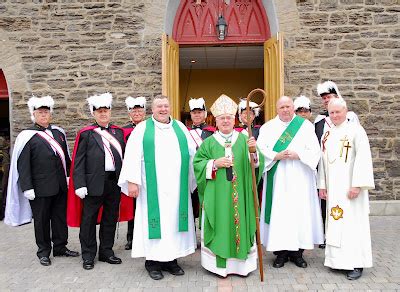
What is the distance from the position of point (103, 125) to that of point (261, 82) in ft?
32.5

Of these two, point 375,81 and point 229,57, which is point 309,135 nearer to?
point 375,81

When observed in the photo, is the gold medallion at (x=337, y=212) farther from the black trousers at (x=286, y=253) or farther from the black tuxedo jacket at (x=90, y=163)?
the black tuxedo jacket at (x=90, y=163)

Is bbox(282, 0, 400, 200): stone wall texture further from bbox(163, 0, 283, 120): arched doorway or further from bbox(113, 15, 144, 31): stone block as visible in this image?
bbox(113, 15, 144, 31): stone block

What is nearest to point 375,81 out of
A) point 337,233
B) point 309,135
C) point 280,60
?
point 280,60

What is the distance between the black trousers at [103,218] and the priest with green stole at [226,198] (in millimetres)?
1134

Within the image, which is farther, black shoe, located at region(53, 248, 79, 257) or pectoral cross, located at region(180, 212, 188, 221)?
black shoe, located at region(53, 248, 79, 257)

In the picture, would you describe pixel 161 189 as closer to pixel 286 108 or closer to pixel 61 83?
pixel 286 108

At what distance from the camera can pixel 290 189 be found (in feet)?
15.2

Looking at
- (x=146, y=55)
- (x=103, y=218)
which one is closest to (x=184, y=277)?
(x=103, y=218)

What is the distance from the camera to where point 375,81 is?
25.1 feet

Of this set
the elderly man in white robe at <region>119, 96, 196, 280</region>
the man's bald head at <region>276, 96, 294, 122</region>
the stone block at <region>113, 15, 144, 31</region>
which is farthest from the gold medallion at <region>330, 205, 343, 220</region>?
the stone block at <region>113, 15, 144, 31</region>

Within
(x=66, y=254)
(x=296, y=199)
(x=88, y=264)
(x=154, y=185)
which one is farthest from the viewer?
(x=66, y=254)

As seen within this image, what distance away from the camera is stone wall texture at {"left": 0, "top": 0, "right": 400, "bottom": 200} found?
25.0 ft

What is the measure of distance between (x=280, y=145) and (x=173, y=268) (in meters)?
1.74
